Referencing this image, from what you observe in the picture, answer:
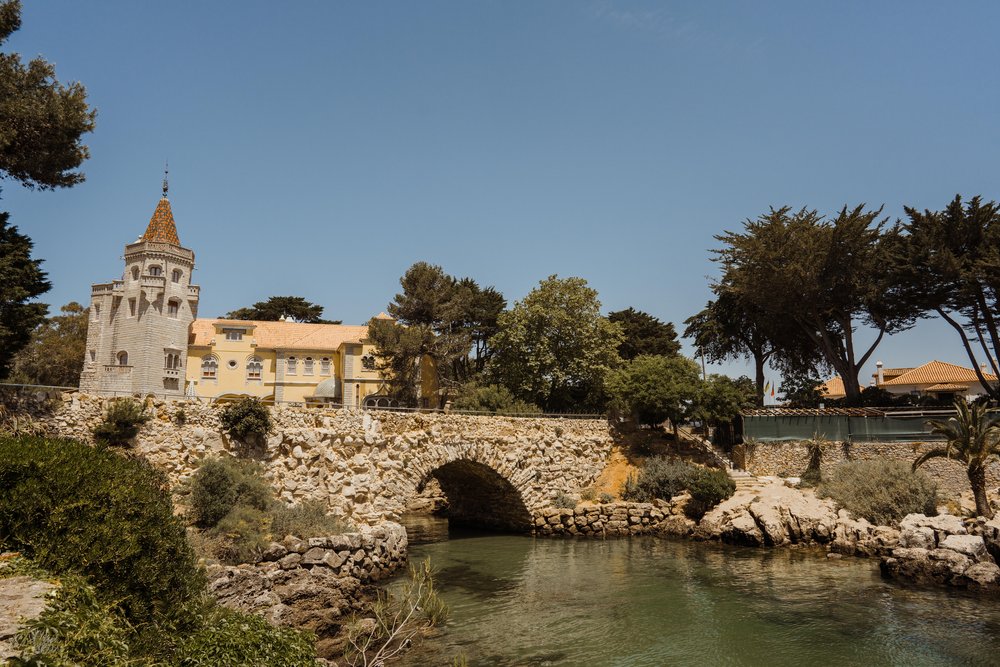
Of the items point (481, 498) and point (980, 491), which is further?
point (481, 498)

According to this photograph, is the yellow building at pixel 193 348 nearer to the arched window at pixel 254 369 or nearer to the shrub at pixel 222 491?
the arched window at pixel 254 369

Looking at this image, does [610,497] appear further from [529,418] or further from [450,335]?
[450,335]

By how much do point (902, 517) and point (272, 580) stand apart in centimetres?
Answer: 2357

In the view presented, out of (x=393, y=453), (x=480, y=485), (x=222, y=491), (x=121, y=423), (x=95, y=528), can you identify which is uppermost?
(x=121, y=423)

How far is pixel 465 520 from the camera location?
3472 centimetres

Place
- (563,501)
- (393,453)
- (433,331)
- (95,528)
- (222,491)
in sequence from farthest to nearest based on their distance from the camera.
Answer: (433,331)
(563,501)
(393,453)
(222,491)
(95,528)

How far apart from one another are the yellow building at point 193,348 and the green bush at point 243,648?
34.4 metres

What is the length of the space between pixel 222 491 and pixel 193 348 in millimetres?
33529

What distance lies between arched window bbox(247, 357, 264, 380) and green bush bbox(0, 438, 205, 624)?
42.0 meters

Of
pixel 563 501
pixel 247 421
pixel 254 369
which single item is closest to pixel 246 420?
pixel 247 421

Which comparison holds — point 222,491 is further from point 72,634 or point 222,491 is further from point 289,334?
point 289,334

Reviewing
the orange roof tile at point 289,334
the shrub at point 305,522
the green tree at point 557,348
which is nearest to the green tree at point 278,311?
the orange roof tile at point 289,334

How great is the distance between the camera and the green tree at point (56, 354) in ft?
147

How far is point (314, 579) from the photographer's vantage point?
17250mm
